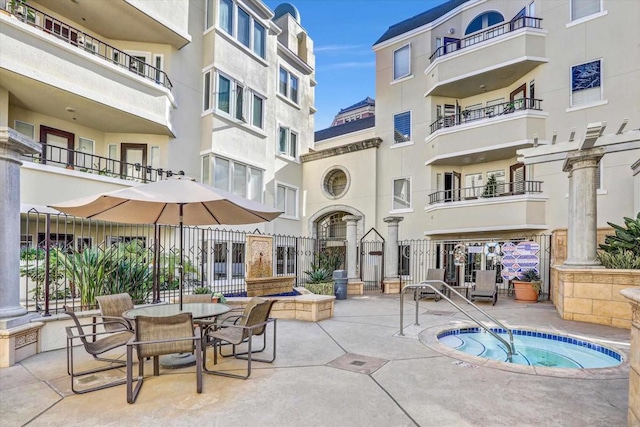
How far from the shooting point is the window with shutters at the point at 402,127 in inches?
706

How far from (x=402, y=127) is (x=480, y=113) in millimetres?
3613

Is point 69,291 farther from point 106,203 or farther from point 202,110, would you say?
point 202,110

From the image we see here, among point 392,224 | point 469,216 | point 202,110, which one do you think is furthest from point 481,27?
point 202,110

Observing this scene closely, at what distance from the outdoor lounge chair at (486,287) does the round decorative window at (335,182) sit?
9426 mm

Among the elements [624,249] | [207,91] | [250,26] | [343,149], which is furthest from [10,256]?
[343,149]

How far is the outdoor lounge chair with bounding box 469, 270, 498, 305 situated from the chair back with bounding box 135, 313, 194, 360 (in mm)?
9285

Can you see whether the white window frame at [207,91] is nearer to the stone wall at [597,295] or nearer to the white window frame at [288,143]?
the white window frame at [288,143]

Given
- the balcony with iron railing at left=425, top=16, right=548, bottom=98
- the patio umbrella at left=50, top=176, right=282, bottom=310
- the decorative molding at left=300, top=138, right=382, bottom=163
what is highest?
the balcony with iron railing at left=425, top=16, right=548, bottom=98

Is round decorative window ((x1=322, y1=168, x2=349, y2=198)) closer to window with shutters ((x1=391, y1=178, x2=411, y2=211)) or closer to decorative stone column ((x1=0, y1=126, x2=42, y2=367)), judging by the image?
window with shutters ((x1=391, y1=178, x2=411, y2=211))

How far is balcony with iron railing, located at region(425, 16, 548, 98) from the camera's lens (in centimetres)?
1415

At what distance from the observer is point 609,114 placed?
1291cm

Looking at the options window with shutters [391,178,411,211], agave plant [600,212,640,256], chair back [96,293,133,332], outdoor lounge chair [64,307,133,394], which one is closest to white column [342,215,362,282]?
window with shutters [391,178,411,211]

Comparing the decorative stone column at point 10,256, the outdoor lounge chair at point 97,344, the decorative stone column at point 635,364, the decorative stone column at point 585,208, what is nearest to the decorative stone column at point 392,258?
the decorative stone column at point 585,208

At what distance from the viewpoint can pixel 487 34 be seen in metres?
16.2
